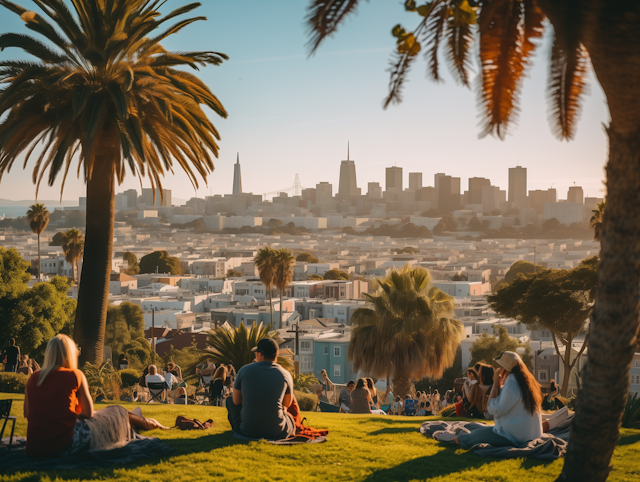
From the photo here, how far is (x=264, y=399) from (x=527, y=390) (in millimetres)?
2031

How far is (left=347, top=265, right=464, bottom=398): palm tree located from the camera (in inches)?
570

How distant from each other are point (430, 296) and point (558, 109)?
1198 cm

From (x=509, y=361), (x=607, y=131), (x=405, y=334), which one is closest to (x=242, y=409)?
(x=509, y=361)

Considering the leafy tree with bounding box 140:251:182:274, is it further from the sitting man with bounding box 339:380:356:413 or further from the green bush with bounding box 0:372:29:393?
the sitting man with bounding box 339:380:356:413

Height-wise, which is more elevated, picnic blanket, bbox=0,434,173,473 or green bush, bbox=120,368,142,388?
picnic blanket, bbox=0,434,173,473

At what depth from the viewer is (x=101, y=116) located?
10.5m

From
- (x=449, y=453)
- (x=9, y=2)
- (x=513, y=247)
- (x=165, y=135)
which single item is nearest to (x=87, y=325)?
(x=165, y=135)

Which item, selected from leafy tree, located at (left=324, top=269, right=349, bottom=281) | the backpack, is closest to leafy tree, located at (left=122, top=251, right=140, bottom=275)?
leafy tree, located at (left=324, top=269, right=349, bottom=281)

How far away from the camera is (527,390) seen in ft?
15.7

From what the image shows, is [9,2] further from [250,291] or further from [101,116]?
[250,291]

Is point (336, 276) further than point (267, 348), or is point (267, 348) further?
point (336, 276)

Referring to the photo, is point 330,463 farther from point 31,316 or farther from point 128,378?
point 31,316

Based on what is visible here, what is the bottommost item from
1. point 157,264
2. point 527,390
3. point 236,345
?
point 157,264

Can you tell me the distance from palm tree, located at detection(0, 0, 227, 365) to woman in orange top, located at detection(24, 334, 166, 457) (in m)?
6.45
